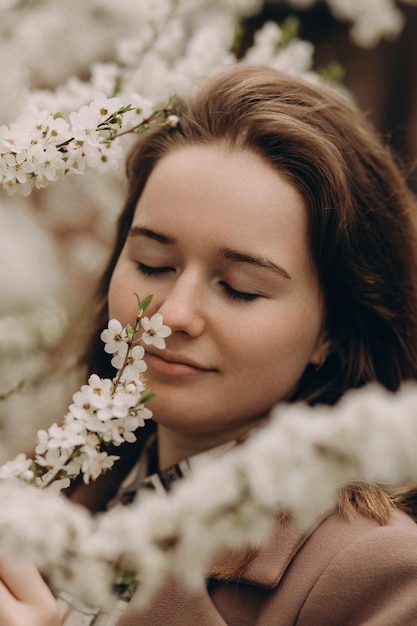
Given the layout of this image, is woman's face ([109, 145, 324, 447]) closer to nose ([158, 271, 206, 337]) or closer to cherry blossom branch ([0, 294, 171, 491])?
nose ([158, 271, 206, 337])

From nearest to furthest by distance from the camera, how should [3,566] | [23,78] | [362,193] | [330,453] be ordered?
[330,453], [3,566], [362,193], [23,78]

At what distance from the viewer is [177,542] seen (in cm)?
76

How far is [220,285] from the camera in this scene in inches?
52.4

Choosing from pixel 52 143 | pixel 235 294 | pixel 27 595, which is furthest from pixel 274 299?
pixel 27 595

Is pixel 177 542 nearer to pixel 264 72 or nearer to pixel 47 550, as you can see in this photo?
pixel 47 550

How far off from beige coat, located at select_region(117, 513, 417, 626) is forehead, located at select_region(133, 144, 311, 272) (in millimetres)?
485

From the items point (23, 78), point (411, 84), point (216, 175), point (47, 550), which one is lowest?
point (47, 550)

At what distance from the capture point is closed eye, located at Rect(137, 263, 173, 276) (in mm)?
1382

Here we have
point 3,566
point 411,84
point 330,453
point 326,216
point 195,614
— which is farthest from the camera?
point 411,84

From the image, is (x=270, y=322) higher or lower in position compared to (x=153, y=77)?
lower

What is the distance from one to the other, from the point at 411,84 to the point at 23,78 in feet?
13.4

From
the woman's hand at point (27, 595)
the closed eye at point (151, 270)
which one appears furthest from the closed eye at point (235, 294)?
the woman's hand at point (27, 595)

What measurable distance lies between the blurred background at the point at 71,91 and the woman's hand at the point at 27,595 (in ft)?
1.19

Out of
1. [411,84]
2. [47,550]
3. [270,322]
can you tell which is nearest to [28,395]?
[270,322]
